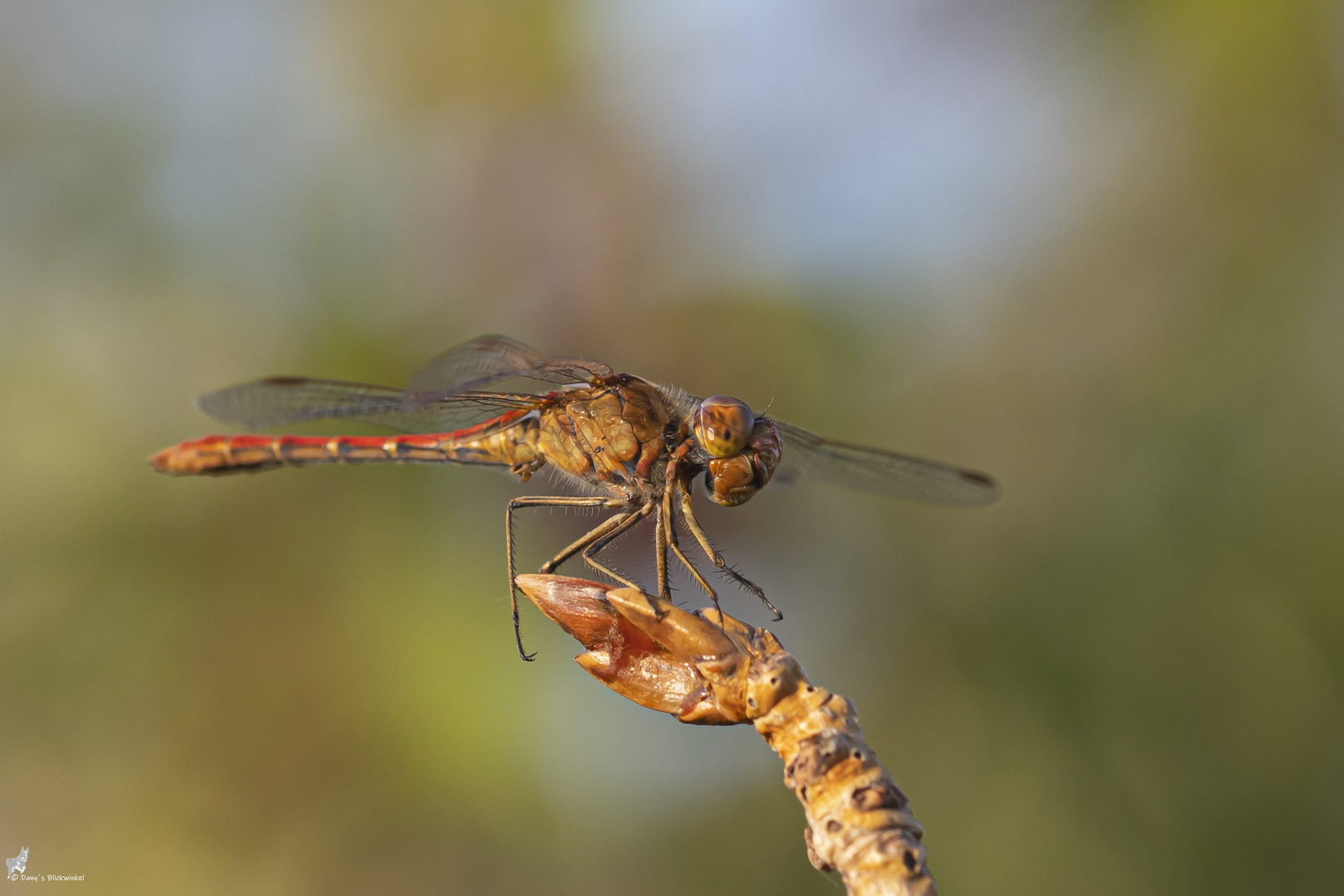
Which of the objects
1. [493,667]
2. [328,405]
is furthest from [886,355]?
[328,405]

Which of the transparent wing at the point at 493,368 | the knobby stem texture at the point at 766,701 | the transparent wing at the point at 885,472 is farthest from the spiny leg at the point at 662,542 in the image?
the knobby stem texture at the point at 766,701

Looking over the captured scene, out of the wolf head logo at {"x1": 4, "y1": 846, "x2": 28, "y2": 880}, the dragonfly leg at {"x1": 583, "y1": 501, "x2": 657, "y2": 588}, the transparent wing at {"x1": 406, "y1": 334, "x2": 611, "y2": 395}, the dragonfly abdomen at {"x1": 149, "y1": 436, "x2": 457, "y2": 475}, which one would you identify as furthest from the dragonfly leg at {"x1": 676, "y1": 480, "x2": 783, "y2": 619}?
the wolf head logo at {"x1": 4, "y1": 846, "x2": 28, "y2": 880}

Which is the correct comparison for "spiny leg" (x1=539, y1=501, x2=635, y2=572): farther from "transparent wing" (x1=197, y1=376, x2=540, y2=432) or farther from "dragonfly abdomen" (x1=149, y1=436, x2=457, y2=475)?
"dragonfly abdomen" (x1=149, y1=436, x2=457, y2=475)

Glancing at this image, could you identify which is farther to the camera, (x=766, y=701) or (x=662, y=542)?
(x=662, y=542)

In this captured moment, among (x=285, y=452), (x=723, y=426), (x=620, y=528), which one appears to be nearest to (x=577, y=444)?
(x=620, y=528)

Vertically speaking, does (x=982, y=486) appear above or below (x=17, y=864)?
above

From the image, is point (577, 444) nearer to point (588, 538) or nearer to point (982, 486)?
point (588, 538)

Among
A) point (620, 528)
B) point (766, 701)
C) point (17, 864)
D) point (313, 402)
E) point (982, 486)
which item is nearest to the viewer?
point (766, 701)
